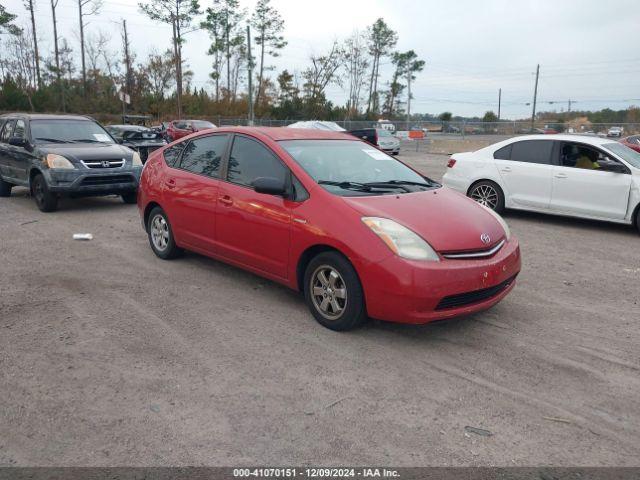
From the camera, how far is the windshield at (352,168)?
480 cm

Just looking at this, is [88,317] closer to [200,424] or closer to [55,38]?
[200,424]

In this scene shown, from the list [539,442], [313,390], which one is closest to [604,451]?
[539,442]

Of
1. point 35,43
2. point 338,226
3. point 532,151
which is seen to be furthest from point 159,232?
point 35,43

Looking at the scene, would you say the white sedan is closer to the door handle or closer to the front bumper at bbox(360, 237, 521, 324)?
the front bumper at bbox(360, 237, 521, 324)

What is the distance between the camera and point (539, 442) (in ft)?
9.76

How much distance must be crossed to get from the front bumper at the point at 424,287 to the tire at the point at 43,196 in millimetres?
7390

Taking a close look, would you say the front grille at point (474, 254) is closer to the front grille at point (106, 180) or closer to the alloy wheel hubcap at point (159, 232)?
the alloy wheel hubcap at point (159, 232)

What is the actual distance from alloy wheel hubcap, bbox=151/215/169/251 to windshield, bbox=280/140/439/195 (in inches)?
82.6

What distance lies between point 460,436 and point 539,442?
1.39 ft

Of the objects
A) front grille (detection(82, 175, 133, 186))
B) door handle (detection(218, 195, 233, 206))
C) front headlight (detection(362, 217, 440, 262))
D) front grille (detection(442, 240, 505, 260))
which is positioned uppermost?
door handle (detection(218, 195, 233, 206))

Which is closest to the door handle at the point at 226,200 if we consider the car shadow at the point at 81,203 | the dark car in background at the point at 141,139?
the car shadow at the point at 81,203

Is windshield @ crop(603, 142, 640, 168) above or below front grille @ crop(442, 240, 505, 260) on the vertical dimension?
above

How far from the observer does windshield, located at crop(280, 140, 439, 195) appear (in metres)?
4.80

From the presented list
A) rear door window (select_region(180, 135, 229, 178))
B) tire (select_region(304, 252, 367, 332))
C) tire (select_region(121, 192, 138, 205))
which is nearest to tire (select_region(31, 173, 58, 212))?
tire (select_region(121, 192, 138, 205))
